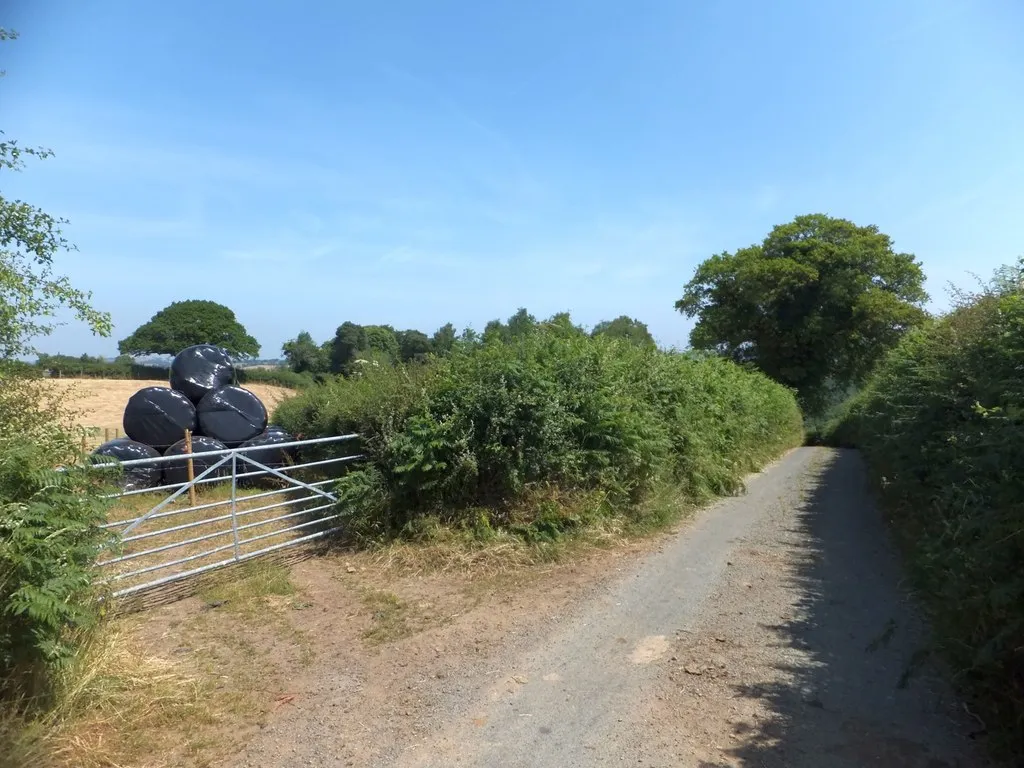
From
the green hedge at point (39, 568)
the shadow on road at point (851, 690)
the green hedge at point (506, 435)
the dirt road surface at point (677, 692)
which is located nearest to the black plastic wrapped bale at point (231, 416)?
the green hedge at point (506, 435)

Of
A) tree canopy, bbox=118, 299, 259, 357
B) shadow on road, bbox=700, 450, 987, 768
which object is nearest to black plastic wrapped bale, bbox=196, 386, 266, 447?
shadow on road, bbox=700, 450, 987, 768

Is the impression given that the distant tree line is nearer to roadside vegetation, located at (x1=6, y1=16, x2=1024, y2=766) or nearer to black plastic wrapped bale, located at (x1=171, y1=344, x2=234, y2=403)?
roadside vegetation, located at (x1=6, y1=16, x2=1024, y2=766)

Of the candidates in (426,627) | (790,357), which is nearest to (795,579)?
(426,627)

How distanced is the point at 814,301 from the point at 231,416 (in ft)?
90.2

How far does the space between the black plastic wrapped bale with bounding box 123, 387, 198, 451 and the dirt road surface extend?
883 centimetres

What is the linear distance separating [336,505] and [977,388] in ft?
22.8

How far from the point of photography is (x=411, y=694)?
442 cm

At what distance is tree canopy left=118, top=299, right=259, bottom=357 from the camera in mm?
58219

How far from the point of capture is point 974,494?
415 centimetres

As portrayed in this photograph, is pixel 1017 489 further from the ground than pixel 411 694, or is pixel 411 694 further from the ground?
pixel 1017 489

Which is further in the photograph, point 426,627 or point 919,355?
point 919,355

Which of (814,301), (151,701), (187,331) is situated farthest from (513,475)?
(187,331)

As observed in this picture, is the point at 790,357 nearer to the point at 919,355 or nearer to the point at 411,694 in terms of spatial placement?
the point at 919,355

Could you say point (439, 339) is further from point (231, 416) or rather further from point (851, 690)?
point (851, 690)
